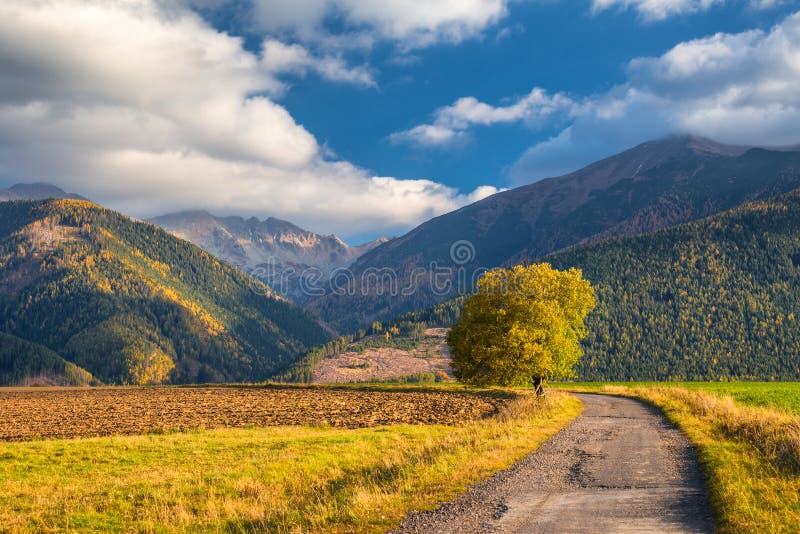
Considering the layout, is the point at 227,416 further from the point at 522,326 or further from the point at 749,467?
the point at 749,467

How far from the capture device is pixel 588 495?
61.3 ft

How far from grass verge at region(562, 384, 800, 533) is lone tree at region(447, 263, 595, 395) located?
81.4ft

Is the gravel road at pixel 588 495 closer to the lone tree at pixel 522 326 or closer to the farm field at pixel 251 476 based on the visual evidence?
the farm field at pixel 251 476

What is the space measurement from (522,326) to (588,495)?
154ft

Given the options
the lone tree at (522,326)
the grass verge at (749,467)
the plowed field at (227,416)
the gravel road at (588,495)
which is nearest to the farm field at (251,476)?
the gravel road at (588,495)

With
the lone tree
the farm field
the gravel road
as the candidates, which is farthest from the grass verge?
the lone tree

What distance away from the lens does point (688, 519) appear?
15578 millimetres

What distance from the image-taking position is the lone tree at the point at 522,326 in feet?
210

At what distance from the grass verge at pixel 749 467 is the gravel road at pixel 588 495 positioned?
2.25 feet

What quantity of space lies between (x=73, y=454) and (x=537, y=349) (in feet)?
157

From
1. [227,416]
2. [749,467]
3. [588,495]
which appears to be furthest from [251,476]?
[227,416]

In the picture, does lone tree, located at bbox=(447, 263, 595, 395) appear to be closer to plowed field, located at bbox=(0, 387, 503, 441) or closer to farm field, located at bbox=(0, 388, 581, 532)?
plowed field, located at bbox=(0, 387, 503, 441)

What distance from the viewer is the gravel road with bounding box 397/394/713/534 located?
15.3 meters

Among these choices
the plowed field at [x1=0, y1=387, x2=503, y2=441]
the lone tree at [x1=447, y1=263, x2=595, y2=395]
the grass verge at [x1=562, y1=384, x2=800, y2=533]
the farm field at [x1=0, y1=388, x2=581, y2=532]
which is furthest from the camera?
the lone tree at [x1=447, y1=263, x2=595, y2=395]
